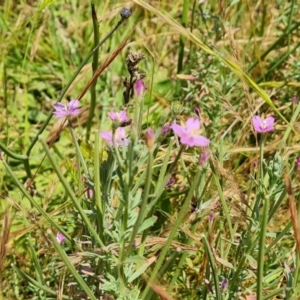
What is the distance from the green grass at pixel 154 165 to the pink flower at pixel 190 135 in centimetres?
2

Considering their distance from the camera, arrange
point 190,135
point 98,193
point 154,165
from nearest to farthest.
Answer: point 190,135 < point 98,193 < point 154,165

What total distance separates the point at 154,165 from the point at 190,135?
1.00 feet

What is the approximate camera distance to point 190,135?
2.51 ft

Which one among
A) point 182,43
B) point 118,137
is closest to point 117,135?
point 118,137

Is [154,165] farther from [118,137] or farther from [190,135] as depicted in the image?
[190,135]

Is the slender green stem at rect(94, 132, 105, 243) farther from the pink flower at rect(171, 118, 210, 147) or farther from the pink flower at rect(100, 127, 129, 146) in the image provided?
the pink flower at rect(171, 118, 210, 147)

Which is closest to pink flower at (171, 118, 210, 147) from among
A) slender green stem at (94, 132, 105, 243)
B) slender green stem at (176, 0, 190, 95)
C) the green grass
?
the green grass

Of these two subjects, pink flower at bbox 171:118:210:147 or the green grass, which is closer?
pink flower at bbox 171:118:210:147

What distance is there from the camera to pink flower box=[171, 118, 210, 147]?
2.47 ft

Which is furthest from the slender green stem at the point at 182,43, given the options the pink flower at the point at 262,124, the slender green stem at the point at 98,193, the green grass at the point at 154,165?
the slender green stem at the point at 98,193

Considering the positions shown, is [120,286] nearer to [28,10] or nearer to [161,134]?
[161,134]

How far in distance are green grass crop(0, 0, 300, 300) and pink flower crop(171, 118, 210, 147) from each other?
20mm


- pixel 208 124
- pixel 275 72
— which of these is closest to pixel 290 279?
pixel 208 124

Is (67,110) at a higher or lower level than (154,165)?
higher
